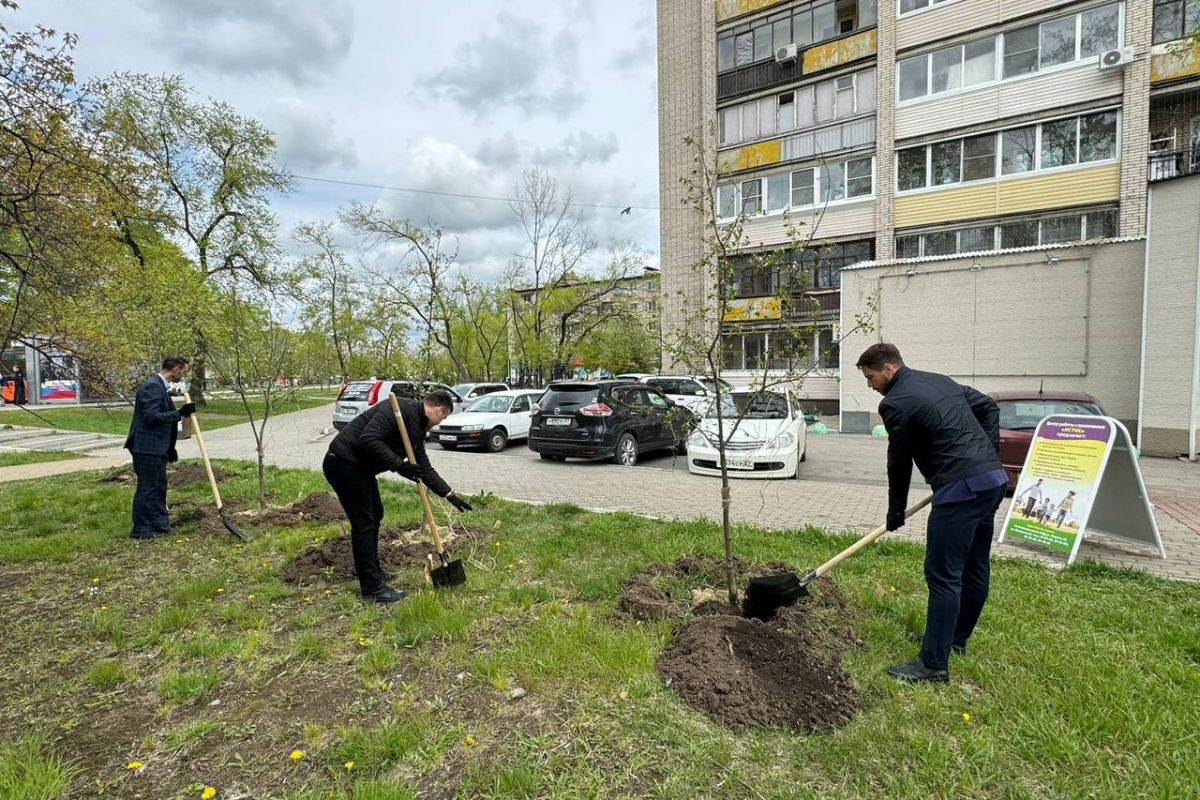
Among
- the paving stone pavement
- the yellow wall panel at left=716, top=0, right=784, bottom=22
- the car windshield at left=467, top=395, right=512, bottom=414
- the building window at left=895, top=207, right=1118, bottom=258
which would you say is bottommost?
the paving stone pavement

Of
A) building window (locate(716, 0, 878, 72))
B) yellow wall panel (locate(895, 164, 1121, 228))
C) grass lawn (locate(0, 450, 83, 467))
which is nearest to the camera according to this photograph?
grass lawn (locate(0, 450, 83, 467))

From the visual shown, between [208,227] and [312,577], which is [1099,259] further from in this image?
[208,227]

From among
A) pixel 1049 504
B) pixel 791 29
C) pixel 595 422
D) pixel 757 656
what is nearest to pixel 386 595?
pixel 757 656

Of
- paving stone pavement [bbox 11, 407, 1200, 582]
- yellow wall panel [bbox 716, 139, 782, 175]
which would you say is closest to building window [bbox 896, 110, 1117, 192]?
yellow wall panel [bbox 716, 139, 782, 175]

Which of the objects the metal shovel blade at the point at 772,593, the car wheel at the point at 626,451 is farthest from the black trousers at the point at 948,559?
the car wheel at the point at 626,451

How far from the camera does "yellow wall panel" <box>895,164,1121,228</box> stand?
57.2 ft

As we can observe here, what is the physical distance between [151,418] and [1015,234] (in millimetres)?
23117

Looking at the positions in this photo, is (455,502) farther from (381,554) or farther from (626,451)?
(626,451)

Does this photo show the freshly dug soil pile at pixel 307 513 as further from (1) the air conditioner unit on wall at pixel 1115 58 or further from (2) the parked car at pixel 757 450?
(1) the air conditioner unit on wall at pixel 1115 58

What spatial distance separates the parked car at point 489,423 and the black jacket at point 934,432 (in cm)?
1149

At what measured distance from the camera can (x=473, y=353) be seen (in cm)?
4062

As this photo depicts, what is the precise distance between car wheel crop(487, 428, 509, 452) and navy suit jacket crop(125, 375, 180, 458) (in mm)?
8205

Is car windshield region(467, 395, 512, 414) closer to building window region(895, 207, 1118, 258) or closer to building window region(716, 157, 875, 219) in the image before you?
building window region(716, 157, 875, 219)

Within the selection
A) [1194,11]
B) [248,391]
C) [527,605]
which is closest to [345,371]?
[248,391]
